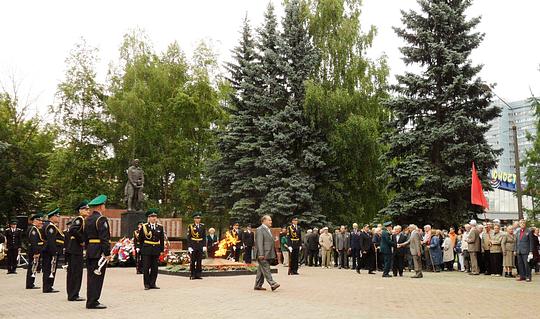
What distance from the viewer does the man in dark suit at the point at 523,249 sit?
59.3ft

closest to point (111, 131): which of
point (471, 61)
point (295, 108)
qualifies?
point (295, 108)

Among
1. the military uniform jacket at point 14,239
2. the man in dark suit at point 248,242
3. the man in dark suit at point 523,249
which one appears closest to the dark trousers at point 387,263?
the man in dark suit at point 523,249

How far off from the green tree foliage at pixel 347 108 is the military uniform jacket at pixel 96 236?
2257 centimetres

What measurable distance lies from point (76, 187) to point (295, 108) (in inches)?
696

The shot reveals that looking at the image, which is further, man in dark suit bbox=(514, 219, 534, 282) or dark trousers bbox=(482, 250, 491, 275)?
dark trousers bbox=(482, 250, 491, 275)

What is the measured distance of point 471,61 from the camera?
28328 mm

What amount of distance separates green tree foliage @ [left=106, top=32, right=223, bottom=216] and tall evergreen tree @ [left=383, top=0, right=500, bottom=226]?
56.0 ft

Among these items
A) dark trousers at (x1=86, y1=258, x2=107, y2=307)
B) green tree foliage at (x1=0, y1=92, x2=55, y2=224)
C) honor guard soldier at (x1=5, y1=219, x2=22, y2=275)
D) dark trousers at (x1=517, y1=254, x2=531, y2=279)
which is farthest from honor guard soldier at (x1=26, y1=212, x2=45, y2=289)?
green tree foliage at (x1=0, y1=92, x2=55, y2=224)

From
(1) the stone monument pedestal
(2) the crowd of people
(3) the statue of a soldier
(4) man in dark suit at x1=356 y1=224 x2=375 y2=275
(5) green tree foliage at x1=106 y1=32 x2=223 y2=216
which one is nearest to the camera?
(2) the crowd of people

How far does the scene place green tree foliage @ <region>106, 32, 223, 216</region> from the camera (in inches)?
1649

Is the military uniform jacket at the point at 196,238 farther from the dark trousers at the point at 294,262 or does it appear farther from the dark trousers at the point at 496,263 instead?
the dark trousers at the point at 496,263

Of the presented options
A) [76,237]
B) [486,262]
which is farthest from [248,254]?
[76,237]

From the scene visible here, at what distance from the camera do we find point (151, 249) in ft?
48.4

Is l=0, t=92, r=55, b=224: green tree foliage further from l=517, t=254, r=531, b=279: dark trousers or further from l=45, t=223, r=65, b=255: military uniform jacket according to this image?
l=517, t=254, r=531, b=279: dark trousers
